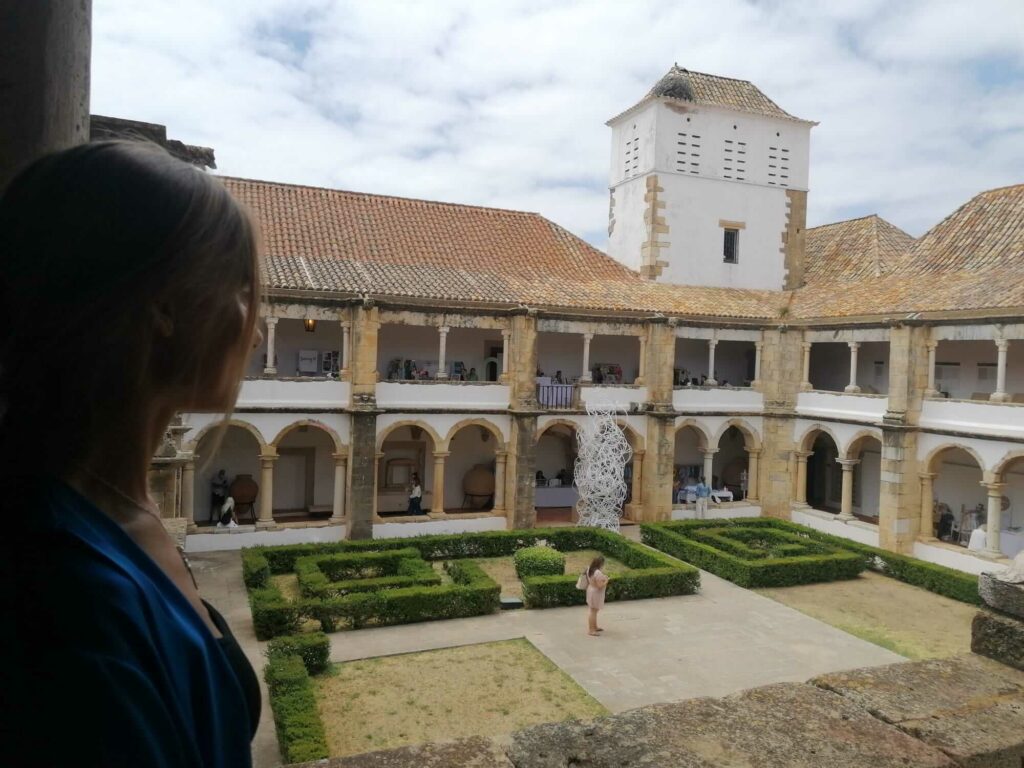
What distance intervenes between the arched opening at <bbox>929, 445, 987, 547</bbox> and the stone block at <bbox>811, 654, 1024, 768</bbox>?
19.7 m

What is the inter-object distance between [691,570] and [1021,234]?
1315 cm

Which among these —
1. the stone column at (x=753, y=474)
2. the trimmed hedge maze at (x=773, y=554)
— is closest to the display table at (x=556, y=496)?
the trimmed hedge maze at (x=773, y=554)

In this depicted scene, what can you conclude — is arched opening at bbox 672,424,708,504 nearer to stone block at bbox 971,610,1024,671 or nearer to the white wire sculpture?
the white wire sculpture

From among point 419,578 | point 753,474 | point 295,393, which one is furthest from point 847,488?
point 295,393

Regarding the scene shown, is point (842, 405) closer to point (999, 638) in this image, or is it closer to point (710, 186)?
point (710, 186)

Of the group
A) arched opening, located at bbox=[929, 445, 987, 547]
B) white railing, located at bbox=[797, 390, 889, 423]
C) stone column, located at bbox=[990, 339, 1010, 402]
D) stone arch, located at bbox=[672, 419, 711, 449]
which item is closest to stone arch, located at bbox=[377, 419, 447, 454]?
stone arch, located at bbox=[672, 419, 711, 449]

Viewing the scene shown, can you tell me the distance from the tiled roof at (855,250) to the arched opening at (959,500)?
19.7 feet

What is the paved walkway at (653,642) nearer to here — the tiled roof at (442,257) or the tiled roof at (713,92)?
the tiled roof at (442,257)

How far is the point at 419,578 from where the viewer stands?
15.1 meters

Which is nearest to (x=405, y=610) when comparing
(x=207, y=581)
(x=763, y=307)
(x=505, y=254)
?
(x=207, y=581)

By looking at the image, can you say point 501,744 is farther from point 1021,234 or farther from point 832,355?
point 832,355

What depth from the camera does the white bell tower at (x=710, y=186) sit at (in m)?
25.3

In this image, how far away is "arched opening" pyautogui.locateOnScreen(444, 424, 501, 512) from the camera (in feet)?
77.8

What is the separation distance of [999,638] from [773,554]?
49.9 ft
